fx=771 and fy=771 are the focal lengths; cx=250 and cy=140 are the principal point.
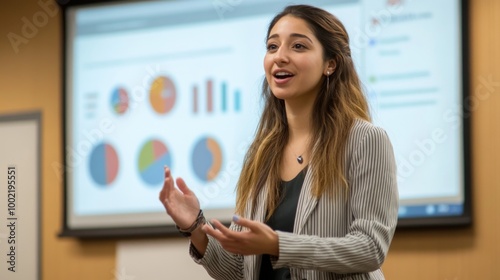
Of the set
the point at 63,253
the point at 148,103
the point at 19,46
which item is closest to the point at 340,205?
the point at 148,103

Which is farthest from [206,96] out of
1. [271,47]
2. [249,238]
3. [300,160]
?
[249,238]

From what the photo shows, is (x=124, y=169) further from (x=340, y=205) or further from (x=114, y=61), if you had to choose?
(x=340, y=205)

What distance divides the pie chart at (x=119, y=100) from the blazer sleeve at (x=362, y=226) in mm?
2549

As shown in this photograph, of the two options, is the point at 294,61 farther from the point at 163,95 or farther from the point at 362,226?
the point at 163,95

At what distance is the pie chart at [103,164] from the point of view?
4168mm

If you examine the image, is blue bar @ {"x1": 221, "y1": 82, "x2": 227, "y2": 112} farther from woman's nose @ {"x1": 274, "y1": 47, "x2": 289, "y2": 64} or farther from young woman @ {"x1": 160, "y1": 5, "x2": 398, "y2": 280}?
woman's nose @ {"x1": 274, "y1": 47, "x2": 289, "y2": 64}

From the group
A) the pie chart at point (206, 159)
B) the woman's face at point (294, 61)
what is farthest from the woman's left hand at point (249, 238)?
the pie chart at point (206, 159)

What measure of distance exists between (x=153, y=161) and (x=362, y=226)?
2482 millimetres

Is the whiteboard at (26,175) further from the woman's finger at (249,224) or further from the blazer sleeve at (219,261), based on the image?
the woman's finger at (249,224)

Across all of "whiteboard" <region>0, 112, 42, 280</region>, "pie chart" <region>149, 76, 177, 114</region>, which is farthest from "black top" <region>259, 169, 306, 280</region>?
"whiteboard" <region>0, 112, 42, 280</region>

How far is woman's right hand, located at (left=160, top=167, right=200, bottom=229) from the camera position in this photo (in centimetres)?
187

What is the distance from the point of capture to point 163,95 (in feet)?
13.5

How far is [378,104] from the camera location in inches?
143

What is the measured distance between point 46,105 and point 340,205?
118 inches
